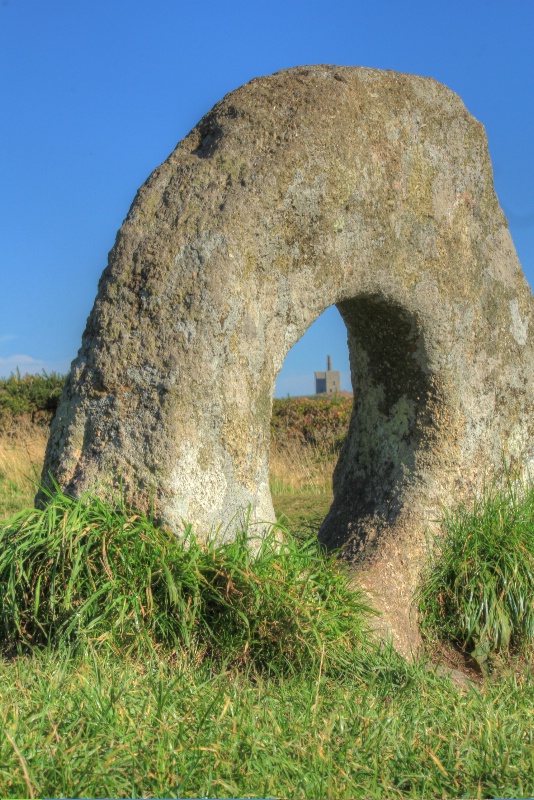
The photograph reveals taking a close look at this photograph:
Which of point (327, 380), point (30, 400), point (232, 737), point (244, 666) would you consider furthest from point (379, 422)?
point (327, 380)

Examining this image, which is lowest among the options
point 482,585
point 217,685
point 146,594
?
point 217,685

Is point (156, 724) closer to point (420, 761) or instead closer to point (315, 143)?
point (420, 761)

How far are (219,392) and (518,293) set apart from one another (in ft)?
8.74

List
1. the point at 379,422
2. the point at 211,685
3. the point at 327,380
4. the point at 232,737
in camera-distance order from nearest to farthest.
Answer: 1. the point at 232,737
2. the point at 211,685
3. the point at 379,422
4. the point at 327,380

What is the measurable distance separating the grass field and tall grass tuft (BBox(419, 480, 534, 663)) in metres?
0.03

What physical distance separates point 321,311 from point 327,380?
42421 mm

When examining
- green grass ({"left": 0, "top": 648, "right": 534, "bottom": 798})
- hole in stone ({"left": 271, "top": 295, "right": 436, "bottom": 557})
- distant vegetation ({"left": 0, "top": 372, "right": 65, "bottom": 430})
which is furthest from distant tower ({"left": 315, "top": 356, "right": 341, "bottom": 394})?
green grass ({"left": 0, "top": 648, "right": 534, "bottom": 798})

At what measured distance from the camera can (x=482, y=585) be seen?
4.90 meters

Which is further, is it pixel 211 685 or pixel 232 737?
pixel 211 685

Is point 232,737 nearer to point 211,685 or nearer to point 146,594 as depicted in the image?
point 211,685

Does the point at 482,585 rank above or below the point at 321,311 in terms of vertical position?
below

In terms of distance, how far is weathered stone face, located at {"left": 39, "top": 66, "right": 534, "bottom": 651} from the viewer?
4.02 metres

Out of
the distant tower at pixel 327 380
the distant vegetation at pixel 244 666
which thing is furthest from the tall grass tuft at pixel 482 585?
the distant tower at pixel 327 380

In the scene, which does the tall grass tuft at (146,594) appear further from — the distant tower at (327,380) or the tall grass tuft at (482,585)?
the distant tower at (327,380)
